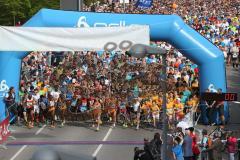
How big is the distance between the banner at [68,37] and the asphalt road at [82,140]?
2.71 metres

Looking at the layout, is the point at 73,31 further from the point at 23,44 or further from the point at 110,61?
the point at 110,61

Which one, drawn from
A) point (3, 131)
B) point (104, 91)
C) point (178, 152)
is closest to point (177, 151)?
point (178, 152)

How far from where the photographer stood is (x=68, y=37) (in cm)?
1664

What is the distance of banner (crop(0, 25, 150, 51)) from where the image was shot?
53.9 feet

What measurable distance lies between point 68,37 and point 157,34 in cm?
371

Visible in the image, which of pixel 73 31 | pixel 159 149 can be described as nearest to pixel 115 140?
pixel 73 31

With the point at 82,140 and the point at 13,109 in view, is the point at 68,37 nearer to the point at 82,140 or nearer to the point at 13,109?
the point at 82,140

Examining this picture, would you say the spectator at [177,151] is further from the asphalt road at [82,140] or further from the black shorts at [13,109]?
the black shorts at [13,109]

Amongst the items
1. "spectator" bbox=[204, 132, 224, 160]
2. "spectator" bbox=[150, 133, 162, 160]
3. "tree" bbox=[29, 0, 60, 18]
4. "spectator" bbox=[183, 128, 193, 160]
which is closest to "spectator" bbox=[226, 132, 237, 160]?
"spectator" bbox=[204, 132, 224, 160]

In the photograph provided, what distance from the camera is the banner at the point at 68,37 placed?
1644cm

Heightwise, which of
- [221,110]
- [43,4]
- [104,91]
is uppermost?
[43,4]

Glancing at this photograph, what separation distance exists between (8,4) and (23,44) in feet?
124

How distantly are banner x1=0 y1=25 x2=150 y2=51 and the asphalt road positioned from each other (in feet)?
8.87

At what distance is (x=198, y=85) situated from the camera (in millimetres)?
21062
